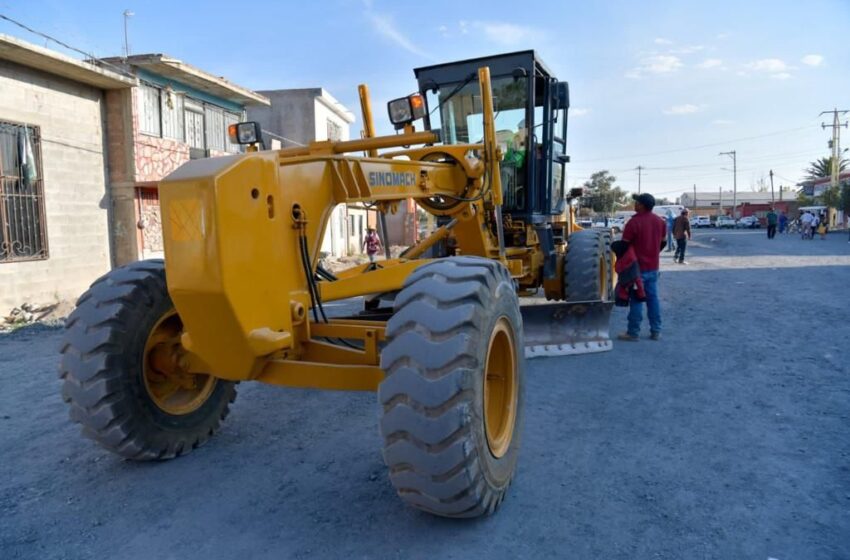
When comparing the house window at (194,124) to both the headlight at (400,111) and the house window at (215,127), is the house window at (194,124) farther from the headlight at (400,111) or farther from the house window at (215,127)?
the headlight at (400,111)

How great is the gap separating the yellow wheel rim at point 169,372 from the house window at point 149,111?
39.4 feet

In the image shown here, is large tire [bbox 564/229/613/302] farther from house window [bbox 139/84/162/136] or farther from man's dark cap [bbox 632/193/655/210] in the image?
house window [bbox 139/84/162/136]

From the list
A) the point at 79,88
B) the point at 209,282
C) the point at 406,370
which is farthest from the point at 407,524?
the point at 79,88

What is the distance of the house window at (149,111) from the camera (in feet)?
47.4

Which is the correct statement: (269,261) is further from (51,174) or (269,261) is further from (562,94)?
(51,174)

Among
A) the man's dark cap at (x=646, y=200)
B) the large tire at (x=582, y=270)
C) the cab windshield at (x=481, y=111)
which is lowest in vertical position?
the large tire at (x=582, y=270)

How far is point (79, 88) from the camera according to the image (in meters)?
12.8

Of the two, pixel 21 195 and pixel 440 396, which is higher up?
pixel 21 195

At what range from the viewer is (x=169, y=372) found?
3961 millimetres

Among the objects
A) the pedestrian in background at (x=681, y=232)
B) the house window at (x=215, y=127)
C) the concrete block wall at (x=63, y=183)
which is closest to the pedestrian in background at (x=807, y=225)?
the pedestrian in background at (x=681, y=232)

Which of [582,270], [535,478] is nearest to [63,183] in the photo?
[582,270]

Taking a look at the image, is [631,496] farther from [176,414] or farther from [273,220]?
[176,414]

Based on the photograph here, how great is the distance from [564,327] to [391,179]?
122 inches

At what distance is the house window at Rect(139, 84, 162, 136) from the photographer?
1445 cm
